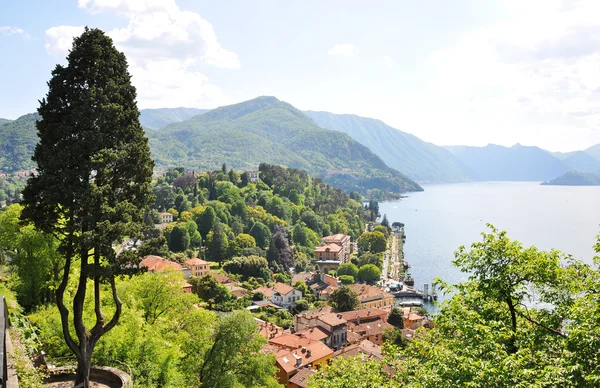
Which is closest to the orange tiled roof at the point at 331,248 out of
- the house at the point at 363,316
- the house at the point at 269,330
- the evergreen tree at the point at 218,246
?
the evergreen tree at the point at 218,246

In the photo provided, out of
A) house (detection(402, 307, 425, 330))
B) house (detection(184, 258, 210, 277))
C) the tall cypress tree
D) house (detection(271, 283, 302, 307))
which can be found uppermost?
the tall cypress tree

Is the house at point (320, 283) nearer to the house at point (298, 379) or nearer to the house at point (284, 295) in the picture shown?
the house at point (284, 295)

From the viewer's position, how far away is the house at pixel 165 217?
6738 cm

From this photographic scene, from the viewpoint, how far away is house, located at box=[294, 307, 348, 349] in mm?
39531

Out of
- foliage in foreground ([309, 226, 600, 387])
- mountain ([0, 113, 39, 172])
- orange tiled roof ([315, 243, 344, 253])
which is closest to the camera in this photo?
foliage in foreground ([309, 226, 600, 387])

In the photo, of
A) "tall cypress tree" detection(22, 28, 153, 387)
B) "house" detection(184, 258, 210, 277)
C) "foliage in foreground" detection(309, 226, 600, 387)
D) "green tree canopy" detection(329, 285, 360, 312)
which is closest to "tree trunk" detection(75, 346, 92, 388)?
"tall cypress tree" detection(22, 28, 153, 387)

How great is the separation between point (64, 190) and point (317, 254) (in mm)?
66230

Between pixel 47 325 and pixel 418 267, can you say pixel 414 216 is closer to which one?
pixel 418 267

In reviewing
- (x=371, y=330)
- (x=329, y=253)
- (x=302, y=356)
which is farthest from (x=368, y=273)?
(x=302, y=356)

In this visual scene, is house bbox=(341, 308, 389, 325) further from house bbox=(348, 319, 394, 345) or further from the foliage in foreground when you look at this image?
the foliage in foreground

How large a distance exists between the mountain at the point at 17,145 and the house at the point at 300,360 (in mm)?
174407

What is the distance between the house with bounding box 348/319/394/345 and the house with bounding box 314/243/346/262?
2821 cm

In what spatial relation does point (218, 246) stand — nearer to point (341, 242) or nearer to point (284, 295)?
point (284, 295)

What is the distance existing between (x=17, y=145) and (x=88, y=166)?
209983 mm
